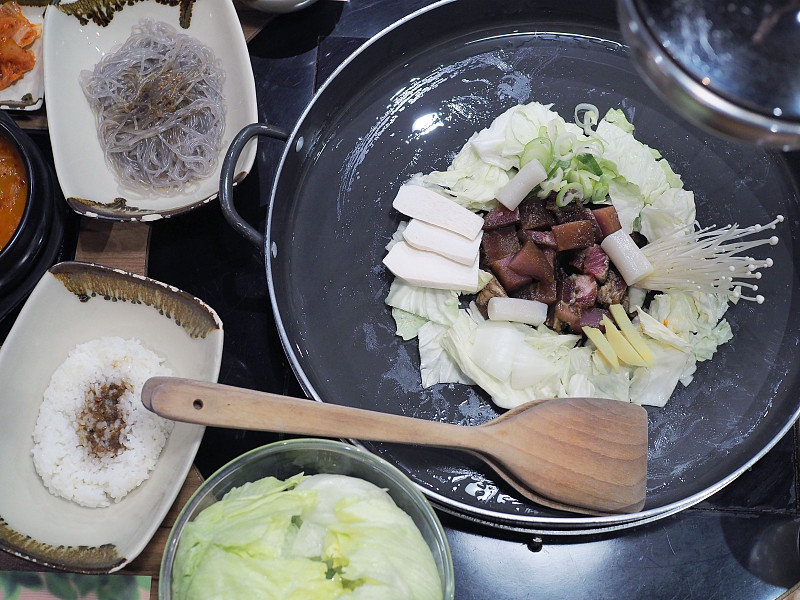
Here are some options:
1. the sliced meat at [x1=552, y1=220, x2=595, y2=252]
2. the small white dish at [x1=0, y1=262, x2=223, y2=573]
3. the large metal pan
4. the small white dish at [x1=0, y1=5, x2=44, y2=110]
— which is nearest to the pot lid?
the sliced meat at [x1=552, y1=220, x2=595, y2=252]

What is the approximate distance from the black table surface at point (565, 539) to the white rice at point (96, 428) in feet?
0.62

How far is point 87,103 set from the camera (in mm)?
2246

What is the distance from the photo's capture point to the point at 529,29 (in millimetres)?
2191

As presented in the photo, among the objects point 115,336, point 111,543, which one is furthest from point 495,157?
point 111,543

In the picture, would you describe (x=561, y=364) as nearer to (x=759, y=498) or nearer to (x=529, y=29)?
(x=759, y=498)

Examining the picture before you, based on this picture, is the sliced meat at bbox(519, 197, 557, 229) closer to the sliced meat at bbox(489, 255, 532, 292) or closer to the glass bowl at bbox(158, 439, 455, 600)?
the sliced meat at bbox(489, 255, 532, 292)

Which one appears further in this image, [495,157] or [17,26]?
[17,26]

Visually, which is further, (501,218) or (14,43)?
(14,43)

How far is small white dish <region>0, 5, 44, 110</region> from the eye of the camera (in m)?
2.25

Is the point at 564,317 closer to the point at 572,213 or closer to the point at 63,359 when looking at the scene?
the point at 572,213

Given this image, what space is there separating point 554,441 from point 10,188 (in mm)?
1848

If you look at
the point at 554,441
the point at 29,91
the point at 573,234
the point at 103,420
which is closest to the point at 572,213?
the point at 573,234

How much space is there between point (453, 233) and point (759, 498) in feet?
4.08

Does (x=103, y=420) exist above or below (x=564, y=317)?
below
